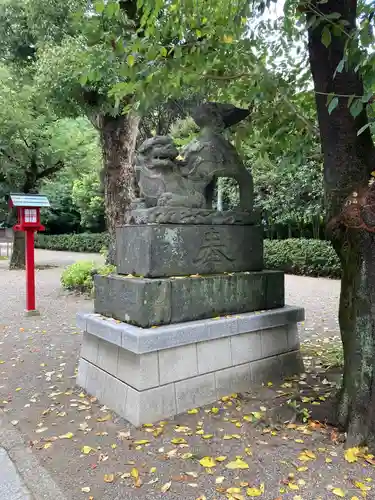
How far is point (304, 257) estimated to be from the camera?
1366 cm

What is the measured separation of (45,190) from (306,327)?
81.9 ft

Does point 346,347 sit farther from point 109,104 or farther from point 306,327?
point 109,104

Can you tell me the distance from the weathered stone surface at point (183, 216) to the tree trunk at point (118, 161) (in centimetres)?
559

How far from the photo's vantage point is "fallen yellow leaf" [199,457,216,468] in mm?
2736

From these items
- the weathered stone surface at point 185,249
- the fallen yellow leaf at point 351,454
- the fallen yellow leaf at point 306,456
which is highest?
the weathered stone surface at point 185,249

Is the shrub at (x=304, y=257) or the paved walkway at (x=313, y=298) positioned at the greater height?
the shrub at (x=304, y=257)

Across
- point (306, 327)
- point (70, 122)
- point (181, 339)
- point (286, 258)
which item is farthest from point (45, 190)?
point (181, 339)

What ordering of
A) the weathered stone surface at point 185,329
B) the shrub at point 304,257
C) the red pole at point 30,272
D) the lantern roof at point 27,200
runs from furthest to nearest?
the shrub at point 304,257 < the red pole at point 30,272 < the lantern roof at point 27,200 < the weathered stone surface at point 185,329

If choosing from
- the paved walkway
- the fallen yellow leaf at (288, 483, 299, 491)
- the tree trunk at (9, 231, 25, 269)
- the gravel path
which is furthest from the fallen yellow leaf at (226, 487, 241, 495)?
the tree trunk at (9, 231, 25, 269)

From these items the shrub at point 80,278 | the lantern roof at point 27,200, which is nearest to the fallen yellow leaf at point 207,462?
the lantern roof at point 27,200

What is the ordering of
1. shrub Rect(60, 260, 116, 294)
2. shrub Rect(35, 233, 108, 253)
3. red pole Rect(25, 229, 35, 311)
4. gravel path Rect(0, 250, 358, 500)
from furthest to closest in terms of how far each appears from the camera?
shrub Rect(35, 233, 108, 253) → shrub Rect(60, 260, 116, 294) → red pole Rect(25, 229, 35, 311) → gravel path Rect(0, 250, 358, 500)

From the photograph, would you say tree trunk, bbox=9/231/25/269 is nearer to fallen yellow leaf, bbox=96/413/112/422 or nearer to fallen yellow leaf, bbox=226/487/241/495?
fallen yellow leaf, bbox=96/413/112/422

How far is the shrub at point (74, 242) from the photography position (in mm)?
25094

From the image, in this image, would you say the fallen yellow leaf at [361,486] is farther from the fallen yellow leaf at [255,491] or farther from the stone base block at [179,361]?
the stone base block at [179,361]
